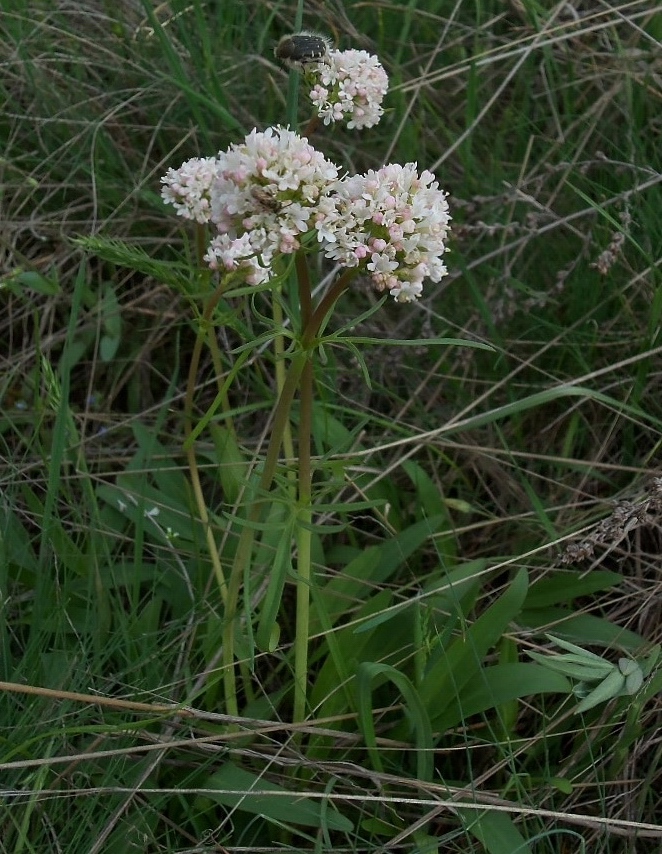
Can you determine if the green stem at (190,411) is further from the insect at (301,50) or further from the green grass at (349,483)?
the insect at (301,50)

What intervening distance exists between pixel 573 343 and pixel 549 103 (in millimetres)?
916

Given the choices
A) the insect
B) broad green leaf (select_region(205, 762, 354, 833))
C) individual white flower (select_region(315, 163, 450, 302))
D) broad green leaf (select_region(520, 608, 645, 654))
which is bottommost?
broad green leaf (select_region(205, 762, 354, 833))

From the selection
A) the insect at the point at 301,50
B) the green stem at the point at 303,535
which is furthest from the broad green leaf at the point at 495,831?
the insect at the point at 301,50

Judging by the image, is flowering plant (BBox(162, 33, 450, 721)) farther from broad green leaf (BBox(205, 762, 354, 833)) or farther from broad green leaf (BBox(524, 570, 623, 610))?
broad green leaf (BBox(524, 570, 623, 610))

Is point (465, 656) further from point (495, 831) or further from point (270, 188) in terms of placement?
point (270, 188)

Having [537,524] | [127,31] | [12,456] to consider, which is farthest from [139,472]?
[127,31]

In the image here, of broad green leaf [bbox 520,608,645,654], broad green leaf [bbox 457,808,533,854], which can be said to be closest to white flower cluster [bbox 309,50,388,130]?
broad green leaf [bbox 520,608,645,654]

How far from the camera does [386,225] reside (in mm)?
1385

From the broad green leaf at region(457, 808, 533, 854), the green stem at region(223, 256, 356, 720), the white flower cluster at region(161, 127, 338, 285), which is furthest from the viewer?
the broad green leaf at region(457, 808, 533, 854)

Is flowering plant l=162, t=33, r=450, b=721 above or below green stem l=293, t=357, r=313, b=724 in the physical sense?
above

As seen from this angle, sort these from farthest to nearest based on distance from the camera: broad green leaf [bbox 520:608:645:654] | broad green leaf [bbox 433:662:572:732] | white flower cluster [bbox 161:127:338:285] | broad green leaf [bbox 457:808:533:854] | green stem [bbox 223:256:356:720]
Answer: broad green leaf [bbox 520:608:645:654], broad green leaf [bbox 433:662:572:732], broad green leaf [bbox 457:808:533:854], green stem [bbox 223:256:356:720], white flower cluster [bbox 161:127:338:285]

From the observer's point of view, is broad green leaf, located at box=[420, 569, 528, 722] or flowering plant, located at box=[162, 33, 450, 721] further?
broad green leaf, located at box=[420, 569, 528, 722]

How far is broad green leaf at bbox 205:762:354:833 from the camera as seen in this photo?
5.36 feet

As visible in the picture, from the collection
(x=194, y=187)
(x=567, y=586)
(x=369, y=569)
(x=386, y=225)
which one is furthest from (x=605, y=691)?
(x=194, y=187)
